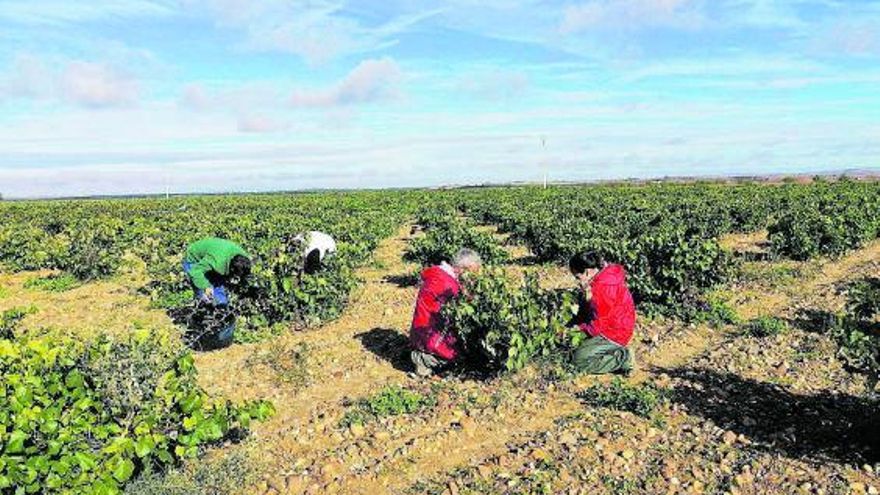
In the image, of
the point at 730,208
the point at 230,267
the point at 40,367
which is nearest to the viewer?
the point at 40,367

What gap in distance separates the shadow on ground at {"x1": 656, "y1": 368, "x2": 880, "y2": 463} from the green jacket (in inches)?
250

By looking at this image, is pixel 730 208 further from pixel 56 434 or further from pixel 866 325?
pixel 56 434

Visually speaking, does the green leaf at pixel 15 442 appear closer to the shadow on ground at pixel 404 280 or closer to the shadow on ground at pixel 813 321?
the shadow on ground at pixel 813 321

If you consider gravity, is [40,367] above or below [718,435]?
above

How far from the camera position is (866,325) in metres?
5.30

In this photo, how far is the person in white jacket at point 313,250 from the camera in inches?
418

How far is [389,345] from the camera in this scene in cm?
916

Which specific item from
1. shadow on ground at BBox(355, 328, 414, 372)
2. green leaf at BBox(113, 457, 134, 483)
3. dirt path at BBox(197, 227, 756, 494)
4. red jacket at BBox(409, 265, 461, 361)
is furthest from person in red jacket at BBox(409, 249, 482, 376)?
green leaf at BBox(113, 457, 134, 483)

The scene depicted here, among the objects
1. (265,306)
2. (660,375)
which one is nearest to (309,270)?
(265,306)

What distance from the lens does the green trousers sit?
7.40 metres

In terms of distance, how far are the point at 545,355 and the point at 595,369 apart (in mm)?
608

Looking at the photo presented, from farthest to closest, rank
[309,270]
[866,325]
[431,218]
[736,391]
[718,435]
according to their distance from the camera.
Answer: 1. [431,218]
2. [309,270]
3. [736,391]
4. [718,435]
5. [866,325]

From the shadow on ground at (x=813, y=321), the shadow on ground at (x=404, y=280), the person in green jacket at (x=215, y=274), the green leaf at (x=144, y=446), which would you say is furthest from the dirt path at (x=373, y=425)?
the shadow on ground at (x=404, y=280)

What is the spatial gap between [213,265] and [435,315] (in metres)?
3.79
